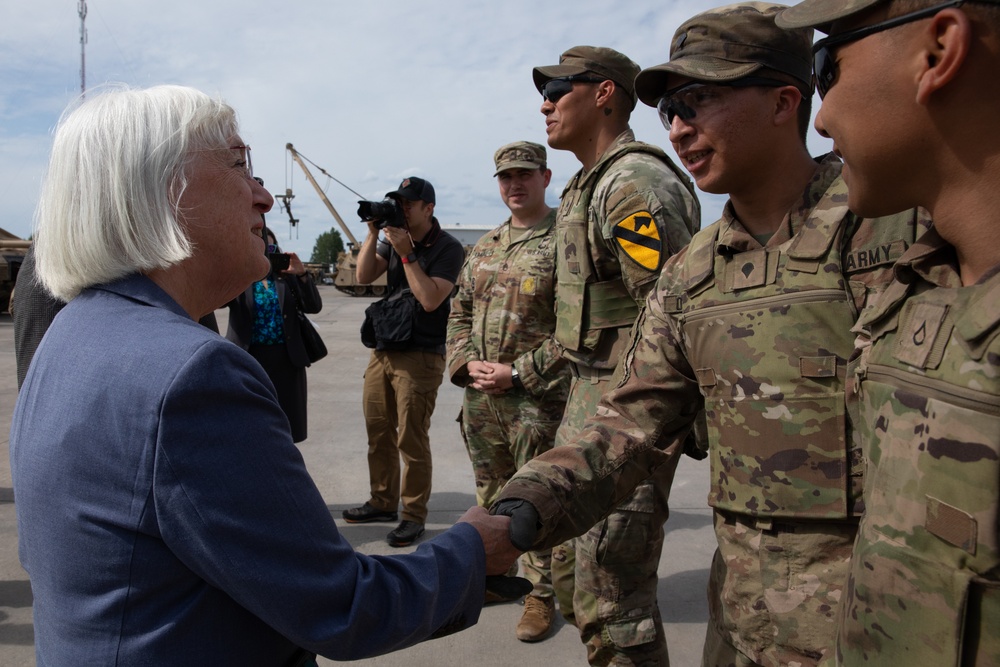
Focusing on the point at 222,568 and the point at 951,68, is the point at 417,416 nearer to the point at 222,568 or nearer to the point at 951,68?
the point at 222,568

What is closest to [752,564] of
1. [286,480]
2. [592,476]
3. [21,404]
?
[592,476]

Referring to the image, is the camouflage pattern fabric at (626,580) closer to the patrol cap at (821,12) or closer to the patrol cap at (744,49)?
the patrol cap at (744,49)

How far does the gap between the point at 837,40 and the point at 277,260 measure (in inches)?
130

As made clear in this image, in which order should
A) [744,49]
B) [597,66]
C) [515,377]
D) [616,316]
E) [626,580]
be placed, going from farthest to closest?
1. [515,377]
2. [597,66]
3. [616,316]
4. [626,580]
5. [744,49]

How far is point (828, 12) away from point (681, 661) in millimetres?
2740

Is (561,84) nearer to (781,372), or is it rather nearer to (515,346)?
(515,346)

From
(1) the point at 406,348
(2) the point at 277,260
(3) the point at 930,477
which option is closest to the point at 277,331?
(2) the point at 277,260

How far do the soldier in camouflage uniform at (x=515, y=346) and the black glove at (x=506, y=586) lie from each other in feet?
5.46

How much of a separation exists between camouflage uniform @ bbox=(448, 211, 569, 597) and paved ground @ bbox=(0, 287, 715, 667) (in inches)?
13.7

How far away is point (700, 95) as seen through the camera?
76.7 inches

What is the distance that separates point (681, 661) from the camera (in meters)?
3.11

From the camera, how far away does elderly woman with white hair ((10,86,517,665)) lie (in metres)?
1.13

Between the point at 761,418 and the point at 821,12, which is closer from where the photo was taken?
the point at 821,12

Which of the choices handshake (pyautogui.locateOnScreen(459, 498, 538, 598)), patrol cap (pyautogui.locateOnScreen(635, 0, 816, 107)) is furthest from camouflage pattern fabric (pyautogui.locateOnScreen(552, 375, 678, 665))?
patrol cap (pyautogui.locateOnScreen(635, 0, 816, 107))
